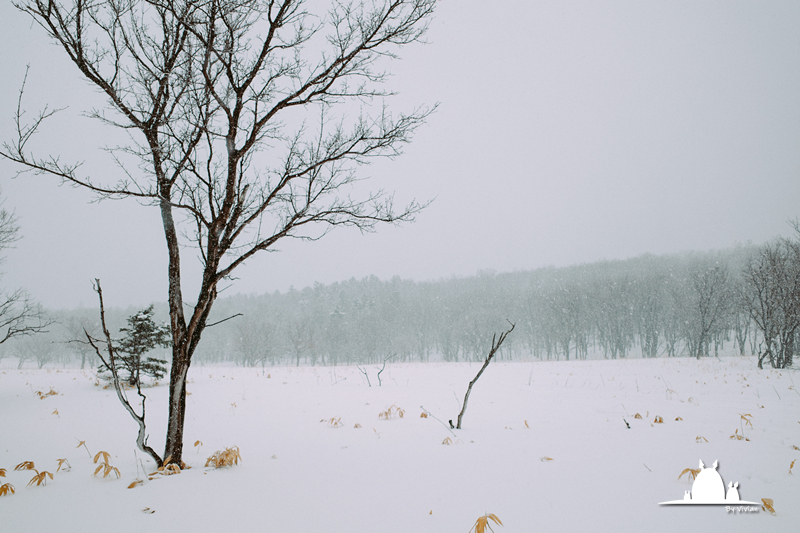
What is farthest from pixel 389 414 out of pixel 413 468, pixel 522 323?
pixel 522 323

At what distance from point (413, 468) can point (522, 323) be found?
5573 centimetres

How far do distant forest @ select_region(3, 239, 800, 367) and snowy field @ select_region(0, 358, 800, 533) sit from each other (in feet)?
94.9

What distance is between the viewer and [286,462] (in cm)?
351

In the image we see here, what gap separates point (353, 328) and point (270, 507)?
57.3 m

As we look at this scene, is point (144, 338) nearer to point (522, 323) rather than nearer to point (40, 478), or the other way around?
point (40, 478)

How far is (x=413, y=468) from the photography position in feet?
10.5

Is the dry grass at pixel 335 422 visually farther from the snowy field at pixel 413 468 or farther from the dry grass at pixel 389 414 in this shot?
the dry grass at pixel 389 414

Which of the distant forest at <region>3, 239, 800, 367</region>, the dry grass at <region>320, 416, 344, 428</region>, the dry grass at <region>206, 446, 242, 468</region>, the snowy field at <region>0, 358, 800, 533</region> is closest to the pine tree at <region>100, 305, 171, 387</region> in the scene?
the snowy field at <region>0, 358, 800, 533</region>

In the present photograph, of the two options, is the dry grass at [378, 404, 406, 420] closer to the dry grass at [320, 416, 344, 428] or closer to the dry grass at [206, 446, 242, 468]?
the dry grass at [320, 416, 344, 428]

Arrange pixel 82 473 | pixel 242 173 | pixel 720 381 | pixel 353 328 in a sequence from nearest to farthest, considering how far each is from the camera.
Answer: pixel 82 473 < pixel 242 173 < pixel 720 381 < pixel 353 328

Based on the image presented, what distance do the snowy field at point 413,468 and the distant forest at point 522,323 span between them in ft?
94.9

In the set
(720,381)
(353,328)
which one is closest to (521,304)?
(353,328)

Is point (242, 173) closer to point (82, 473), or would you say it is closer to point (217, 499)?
point (217, 499)

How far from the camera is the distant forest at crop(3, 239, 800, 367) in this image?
134 ft
